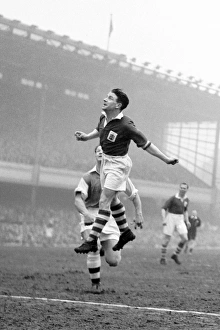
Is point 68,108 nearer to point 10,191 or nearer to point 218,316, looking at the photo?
point 10,191

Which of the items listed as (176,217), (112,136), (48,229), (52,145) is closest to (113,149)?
A: (112,136)

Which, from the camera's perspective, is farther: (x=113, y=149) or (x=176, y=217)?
(x=176, y=217)

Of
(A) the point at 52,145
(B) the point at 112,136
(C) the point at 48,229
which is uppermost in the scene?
(A) the point at 52,145

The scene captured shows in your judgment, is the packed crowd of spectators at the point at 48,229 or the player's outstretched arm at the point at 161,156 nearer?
the player's outstretched arm at the point at 161,156

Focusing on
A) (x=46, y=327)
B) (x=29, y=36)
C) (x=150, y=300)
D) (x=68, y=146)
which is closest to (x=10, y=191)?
(x=68, y=146)

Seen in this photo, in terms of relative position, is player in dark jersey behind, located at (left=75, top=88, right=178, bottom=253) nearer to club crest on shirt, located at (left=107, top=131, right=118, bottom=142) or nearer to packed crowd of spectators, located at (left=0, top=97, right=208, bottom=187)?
club crest on shirt, located at (left=107, top=131, right=118, bottom=142)

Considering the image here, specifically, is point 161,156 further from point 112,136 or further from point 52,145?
point 52,145

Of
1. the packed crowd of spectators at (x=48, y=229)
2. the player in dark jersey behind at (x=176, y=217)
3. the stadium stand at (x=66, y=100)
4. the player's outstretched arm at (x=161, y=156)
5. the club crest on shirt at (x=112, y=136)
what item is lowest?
the packed crowd of spectators at (x=48, y=229)

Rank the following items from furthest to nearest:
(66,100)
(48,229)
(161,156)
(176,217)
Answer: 1. (66,100)
2. (48,229)
3. (176,217)
4. (161,156)

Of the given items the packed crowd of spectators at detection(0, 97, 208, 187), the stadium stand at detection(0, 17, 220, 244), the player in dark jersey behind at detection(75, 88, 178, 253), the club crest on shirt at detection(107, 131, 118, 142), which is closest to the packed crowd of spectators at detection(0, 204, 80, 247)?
the stadium stand at detection(0, 17, 220, 244)

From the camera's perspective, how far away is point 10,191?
112ft

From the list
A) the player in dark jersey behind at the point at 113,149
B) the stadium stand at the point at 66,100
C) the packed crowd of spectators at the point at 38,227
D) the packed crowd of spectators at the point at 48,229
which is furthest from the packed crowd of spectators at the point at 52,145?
the player in dark jersey behind at the point at 113,149

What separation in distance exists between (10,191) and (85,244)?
91.4 ft

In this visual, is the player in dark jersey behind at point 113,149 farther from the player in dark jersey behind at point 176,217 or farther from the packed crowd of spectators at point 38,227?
the packed crowd of spectators at point 38,227
